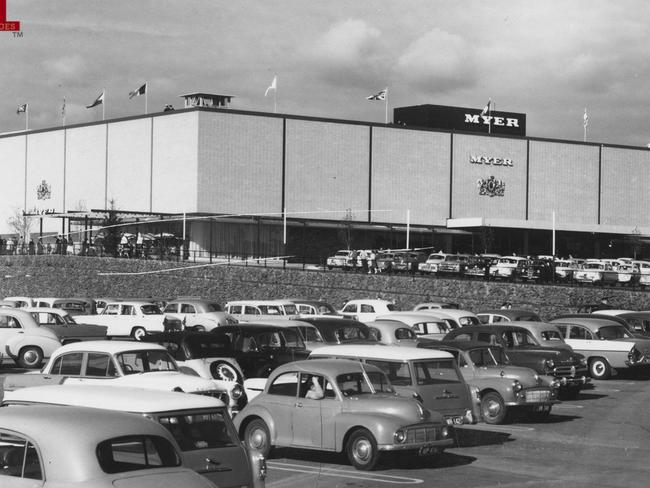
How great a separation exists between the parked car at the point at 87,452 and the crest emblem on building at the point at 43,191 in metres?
91.3

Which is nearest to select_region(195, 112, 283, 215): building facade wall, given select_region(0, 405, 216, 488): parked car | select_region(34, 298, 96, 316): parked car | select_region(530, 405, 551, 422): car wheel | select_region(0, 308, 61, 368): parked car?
select_region(34, 298, 96, 316): parked car

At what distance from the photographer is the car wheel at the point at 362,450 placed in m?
15.9

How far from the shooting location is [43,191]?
98688 millimetres

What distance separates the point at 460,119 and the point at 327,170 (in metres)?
19.7

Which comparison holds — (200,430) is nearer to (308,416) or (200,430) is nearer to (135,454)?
(135,454)

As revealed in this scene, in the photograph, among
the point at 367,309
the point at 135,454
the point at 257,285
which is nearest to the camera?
the point at 135,454

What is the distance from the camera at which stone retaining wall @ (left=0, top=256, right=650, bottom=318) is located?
53094 millimetres

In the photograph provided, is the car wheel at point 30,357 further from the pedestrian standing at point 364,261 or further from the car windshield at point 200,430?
the pedestrian standing at point 364,261

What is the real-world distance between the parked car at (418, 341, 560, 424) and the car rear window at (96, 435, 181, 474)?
527 inches

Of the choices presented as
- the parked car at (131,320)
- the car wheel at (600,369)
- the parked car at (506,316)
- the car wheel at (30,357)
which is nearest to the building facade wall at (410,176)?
the parked car at (131,320)

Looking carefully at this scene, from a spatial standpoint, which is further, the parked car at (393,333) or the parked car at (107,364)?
the parked car at (393,333)

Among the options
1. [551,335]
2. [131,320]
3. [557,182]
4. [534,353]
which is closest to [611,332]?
[551,335]

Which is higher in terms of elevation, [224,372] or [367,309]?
[367,309]

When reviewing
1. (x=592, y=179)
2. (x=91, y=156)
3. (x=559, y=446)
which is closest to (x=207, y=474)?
(x=559, y=446)
